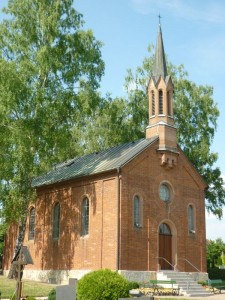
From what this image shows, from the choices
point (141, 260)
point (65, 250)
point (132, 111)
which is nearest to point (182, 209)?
point (141, 260)

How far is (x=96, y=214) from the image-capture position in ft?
85.6

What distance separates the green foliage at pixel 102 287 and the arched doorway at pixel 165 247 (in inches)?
433

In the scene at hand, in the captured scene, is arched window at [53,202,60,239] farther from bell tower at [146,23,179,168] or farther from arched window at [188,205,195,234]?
arched window at [188,205,195,234]

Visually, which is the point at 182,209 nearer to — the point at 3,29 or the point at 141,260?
the point at 141,260

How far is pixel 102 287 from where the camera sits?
49.5 feet

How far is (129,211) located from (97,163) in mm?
5071

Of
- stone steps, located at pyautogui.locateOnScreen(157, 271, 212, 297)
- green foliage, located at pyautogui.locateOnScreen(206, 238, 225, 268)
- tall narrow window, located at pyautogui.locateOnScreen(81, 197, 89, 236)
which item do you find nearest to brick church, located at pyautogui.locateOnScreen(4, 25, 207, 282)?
tall narrow window, located at pyautogui.locateOnScreen(81, 197, 89, 236)

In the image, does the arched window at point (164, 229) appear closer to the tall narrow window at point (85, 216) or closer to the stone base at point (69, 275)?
the stone base at point (69, 275)

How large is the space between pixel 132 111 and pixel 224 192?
1162cm

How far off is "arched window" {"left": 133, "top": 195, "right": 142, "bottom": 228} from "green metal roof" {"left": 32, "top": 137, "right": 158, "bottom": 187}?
8.03ft

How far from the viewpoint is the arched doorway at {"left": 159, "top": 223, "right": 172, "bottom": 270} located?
1040 inches

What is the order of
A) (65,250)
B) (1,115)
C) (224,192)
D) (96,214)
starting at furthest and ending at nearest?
1. (224,192)
2. (65,250)
3. (96,214)
4. (1,115)

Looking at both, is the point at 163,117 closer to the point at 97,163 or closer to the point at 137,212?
the point at 97,163

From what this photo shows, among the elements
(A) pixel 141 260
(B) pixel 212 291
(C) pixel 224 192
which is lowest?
(B) pixel 212 291
